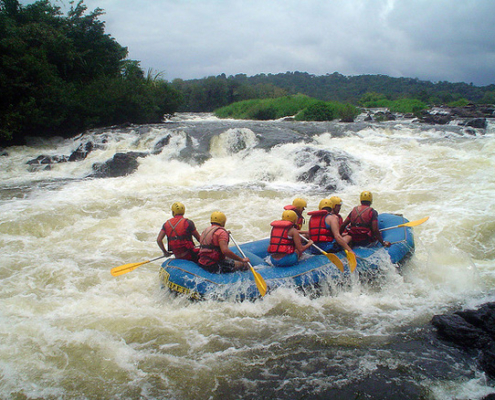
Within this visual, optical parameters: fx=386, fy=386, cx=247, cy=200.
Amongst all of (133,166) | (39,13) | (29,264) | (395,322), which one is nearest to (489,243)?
(395,322)

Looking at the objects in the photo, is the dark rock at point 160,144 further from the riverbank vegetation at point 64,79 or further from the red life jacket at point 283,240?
the red life jacket at point 283,240

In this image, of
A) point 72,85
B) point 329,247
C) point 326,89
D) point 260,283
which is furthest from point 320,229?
point 326,89

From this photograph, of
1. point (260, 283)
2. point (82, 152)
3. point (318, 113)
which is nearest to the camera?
point (260, 283)

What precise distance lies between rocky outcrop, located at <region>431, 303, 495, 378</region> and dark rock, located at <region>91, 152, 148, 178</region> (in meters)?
8.75

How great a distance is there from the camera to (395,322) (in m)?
3.68

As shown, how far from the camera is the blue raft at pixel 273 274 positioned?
3.92 m

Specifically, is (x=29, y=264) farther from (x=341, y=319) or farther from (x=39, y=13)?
(x=39, y=13)

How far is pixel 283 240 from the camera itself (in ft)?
13.9

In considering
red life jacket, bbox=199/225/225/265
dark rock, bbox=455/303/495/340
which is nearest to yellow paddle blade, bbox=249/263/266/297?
red life jacket, bbox=199/225/225/265

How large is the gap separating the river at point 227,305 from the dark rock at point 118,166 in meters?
0.89

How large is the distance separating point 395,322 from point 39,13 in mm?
18463

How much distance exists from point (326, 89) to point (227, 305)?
85.1 meters

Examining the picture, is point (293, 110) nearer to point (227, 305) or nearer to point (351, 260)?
point (351, 260)

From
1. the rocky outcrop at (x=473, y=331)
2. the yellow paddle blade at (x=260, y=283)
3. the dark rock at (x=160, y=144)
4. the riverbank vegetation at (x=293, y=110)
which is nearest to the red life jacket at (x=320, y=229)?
the yellow paddle blade at (x=260, y=283)
